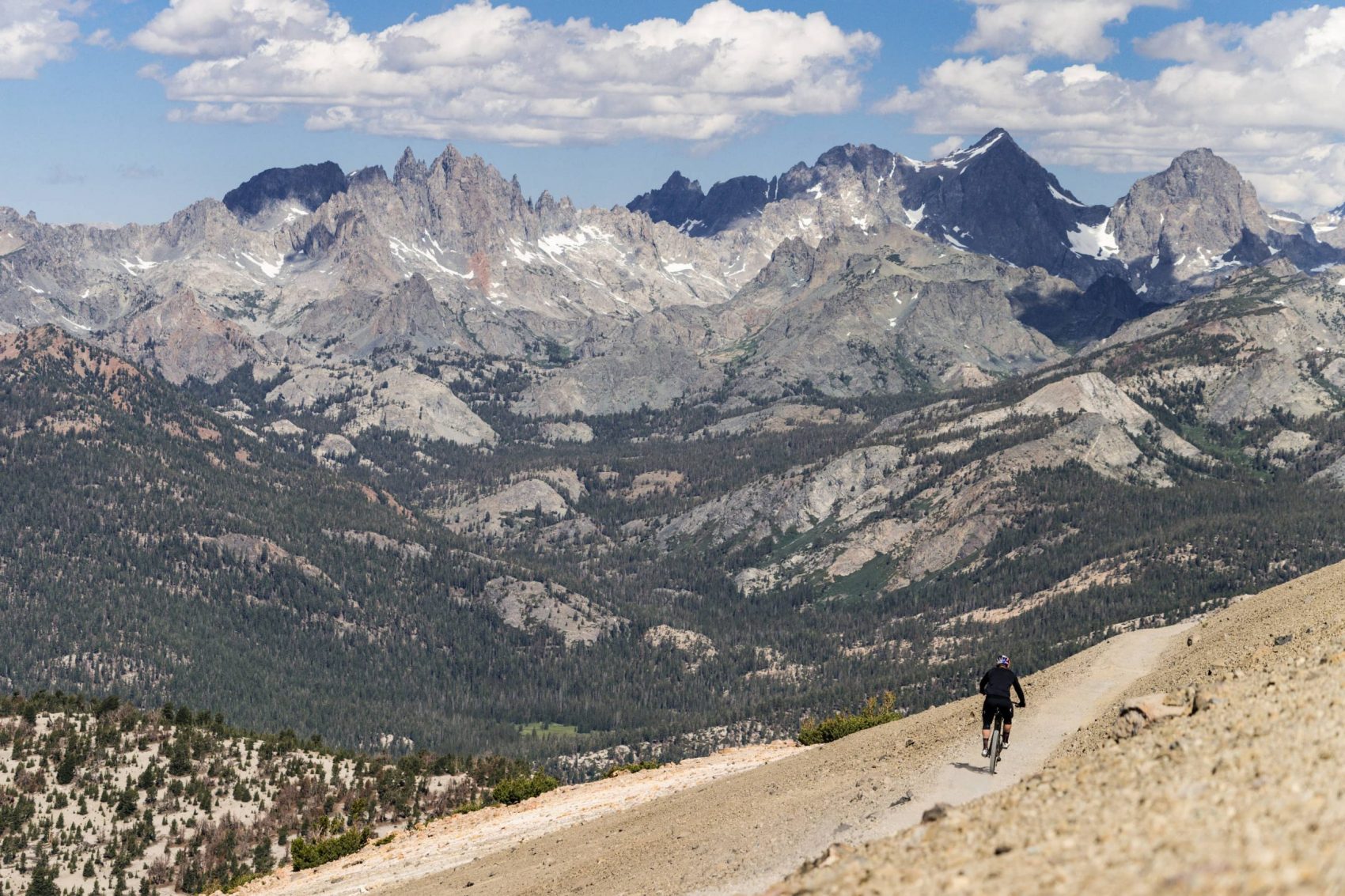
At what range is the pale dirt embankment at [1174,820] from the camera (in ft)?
91.6

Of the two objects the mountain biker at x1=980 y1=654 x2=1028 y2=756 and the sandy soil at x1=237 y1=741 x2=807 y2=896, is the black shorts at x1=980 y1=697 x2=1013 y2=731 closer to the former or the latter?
the mountain biker at x1=980 y1=654 x2=1028 y2=756

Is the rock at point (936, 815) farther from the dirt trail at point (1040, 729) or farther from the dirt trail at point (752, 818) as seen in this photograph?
the dirt trail at point (752, 818)

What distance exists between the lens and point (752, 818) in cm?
6006

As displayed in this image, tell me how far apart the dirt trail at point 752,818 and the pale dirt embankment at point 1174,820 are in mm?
10429

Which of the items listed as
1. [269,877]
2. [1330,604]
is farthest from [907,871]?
[269,877]

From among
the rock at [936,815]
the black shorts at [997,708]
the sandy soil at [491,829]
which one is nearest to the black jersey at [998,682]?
the black shorts at [997,708]

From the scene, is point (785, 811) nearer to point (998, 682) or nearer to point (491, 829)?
point (998, 682)

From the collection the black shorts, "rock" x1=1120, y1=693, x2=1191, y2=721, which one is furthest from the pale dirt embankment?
the black shorts

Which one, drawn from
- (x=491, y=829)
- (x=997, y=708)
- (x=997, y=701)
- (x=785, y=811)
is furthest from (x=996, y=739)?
(x=491, y=829)

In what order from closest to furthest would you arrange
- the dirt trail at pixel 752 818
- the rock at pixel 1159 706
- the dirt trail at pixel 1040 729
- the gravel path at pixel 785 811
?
the rock at pixel 1159 706, the gravel path at pixel 785 811, the dirt trail at pixel 752 818, the dirt trail at pixel 1040 729

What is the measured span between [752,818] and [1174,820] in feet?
101

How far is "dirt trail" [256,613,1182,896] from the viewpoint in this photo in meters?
54.4

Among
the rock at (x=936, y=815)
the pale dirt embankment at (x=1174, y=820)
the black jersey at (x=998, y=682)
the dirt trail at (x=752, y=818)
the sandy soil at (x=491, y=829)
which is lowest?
the sandy soil at (x=491, y=829)

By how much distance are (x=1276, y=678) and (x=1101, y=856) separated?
21.2 m
